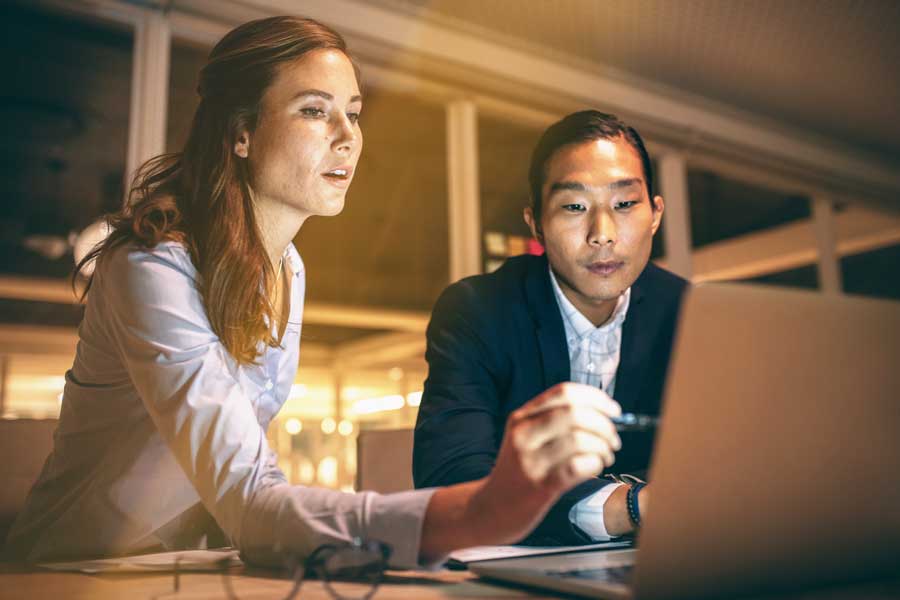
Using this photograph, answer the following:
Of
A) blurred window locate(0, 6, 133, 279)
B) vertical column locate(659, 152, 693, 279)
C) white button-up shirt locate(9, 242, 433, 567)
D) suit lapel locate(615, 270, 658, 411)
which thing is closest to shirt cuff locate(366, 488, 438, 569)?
white button-up shirt locate(9, 242, 433, 567)

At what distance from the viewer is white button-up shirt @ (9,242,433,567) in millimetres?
761

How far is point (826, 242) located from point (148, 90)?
15.4 feet

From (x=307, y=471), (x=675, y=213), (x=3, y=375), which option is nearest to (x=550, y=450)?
(x=675, y=213)

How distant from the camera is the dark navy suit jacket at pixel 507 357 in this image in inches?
49.9

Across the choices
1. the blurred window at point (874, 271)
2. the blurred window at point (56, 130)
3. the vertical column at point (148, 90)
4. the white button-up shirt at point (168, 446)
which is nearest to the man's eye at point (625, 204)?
the white button-up shirt at point (168, 446)

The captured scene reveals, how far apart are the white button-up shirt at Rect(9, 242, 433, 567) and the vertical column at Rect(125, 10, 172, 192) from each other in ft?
6.55

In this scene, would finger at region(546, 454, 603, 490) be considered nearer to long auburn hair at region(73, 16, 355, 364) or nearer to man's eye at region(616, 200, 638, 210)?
long auburn hair at region(73, 16, 355, 364)

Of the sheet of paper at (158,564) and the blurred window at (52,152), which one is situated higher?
the blurred window at (52,152)

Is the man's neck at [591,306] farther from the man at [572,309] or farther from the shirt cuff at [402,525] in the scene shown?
the shirt cuff at [402,525]

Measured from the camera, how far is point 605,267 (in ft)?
4.65

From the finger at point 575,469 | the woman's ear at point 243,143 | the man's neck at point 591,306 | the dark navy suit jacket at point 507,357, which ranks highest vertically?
the woman's ear at point 243,143

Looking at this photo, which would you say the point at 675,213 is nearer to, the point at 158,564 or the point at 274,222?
the point at 274,222

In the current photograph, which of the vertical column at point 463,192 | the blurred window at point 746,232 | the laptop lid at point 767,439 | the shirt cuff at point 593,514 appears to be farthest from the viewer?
the blurred window at point 746,232

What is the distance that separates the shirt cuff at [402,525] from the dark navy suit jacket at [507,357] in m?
0.48
